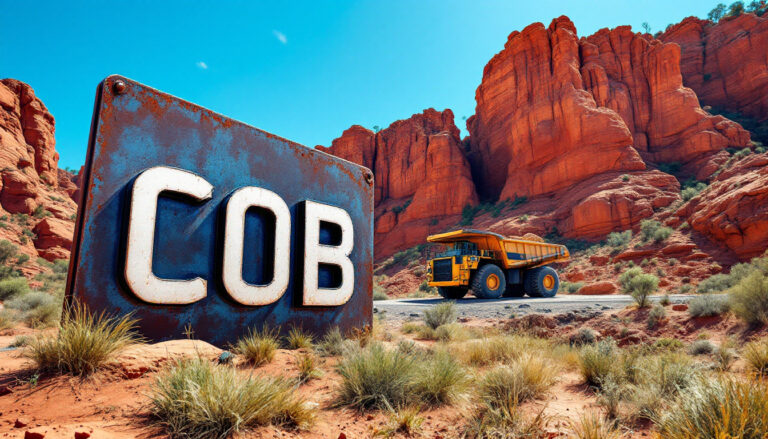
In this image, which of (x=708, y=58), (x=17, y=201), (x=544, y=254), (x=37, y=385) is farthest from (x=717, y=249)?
(x=17, y=201)

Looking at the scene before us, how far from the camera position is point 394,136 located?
2232 inches

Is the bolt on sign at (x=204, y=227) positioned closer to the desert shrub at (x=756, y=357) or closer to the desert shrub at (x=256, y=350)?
the desert shrub at (x=256, y=350)

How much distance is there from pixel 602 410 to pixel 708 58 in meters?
59.6

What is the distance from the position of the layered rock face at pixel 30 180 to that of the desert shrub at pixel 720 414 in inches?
1401

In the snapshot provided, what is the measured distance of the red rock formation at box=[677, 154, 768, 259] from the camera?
1947 cm

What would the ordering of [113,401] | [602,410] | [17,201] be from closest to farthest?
[113,401]
[602,410]
[17,201]

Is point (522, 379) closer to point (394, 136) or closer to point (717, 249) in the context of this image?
point (717, 249)

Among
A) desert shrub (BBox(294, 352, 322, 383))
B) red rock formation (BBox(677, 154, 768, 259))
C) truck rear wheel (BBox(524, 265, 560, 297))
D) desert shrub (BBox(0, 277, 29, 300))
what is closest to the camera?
desert shrub (BBox(294, 352, 322, 383))

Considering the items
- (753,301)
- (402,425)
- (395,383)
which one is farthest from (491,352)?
(753,301)

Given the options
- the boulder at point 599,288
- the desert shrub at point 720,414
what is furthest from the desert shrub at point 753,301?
the boulder at point 599,288

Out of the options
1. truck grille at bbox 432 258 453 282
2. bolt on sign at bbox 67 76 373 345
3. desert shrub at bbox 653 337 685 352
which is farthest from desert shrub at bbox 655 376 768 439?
truck grille at bbox 432 258 453 282

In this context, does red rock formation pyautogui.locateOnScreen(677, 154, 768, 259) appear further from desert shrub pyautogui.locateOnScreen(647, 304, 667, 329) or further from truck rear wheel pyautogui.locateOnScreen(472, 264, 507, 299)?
desert shrub pyautogui.locateOnScreen(647, 304, 667, 329)

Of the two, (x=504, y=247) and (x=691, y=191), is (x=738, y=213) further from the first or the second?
(x=504, y=247)

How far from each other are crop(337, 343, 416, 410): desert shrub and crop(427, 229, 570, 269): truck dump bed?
13115mm
